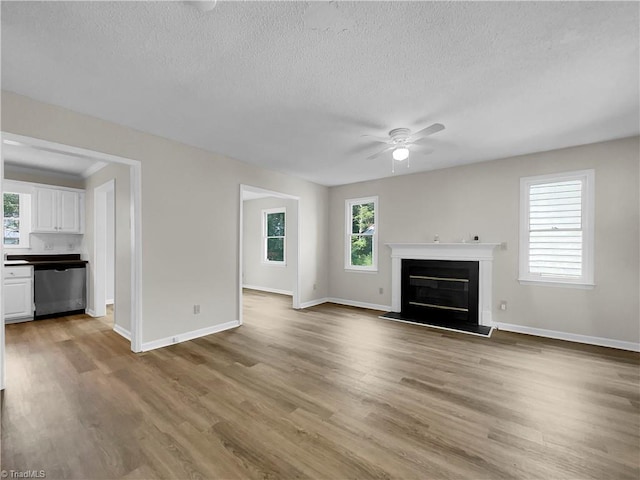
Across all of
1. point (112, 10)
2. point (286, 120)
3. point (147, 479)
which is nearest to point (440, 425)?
point (147, 479)

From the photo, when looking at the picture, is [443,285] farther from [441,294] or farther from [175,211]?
[175,211]

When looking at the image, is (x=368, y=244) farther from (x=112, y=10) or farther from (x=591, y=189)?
(x=112, y=10)

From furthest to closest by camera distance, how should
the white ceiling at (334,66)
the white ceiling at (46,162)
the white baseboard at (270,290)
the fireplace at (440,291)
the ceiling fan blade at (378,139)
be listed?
the white baseboard at (270,290) < the fireplace at (440,291) < the white ceiling at (46,162) < the ceiling fan blade at (378,139) < the white ceiling at (334,66)

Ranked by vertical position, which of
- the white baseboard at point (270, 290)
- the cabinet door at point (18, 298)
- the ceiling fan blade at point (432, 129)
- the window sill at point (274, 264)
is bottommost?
the white baseboard at point (270, 290)

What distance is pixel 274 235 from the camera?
26.2 ft

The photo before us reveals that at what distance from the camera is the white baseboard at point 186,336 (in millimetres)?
3504

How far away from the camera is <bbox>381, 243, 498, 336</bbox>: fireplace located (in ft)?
15.1

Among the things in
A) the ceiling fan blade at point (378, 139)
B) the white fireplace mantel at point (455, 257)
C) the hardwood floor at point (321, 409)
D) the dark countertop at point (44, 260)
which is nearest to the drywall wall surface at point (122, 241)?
the hardwood floor at point (321, 409)

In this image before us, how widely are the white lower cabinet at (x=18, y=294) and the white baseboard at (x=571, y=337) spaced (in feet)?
25.1

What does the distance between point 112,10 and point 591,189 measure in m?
5.37

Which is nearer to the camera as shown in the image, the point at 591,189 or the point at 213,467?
the point at 213,467

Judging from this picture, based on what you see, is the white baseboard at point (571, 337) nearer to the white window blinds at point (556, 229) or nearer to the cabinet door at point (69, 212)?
the white window blinds at point (556, 229)

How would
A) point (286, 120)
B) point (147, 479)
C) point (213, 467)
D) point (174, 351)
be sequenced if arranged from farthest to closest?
point (174, 351)
point (286, 120)
point (213, 467)
point (147, 479)

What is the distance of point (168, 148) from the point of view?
372 centimetres
